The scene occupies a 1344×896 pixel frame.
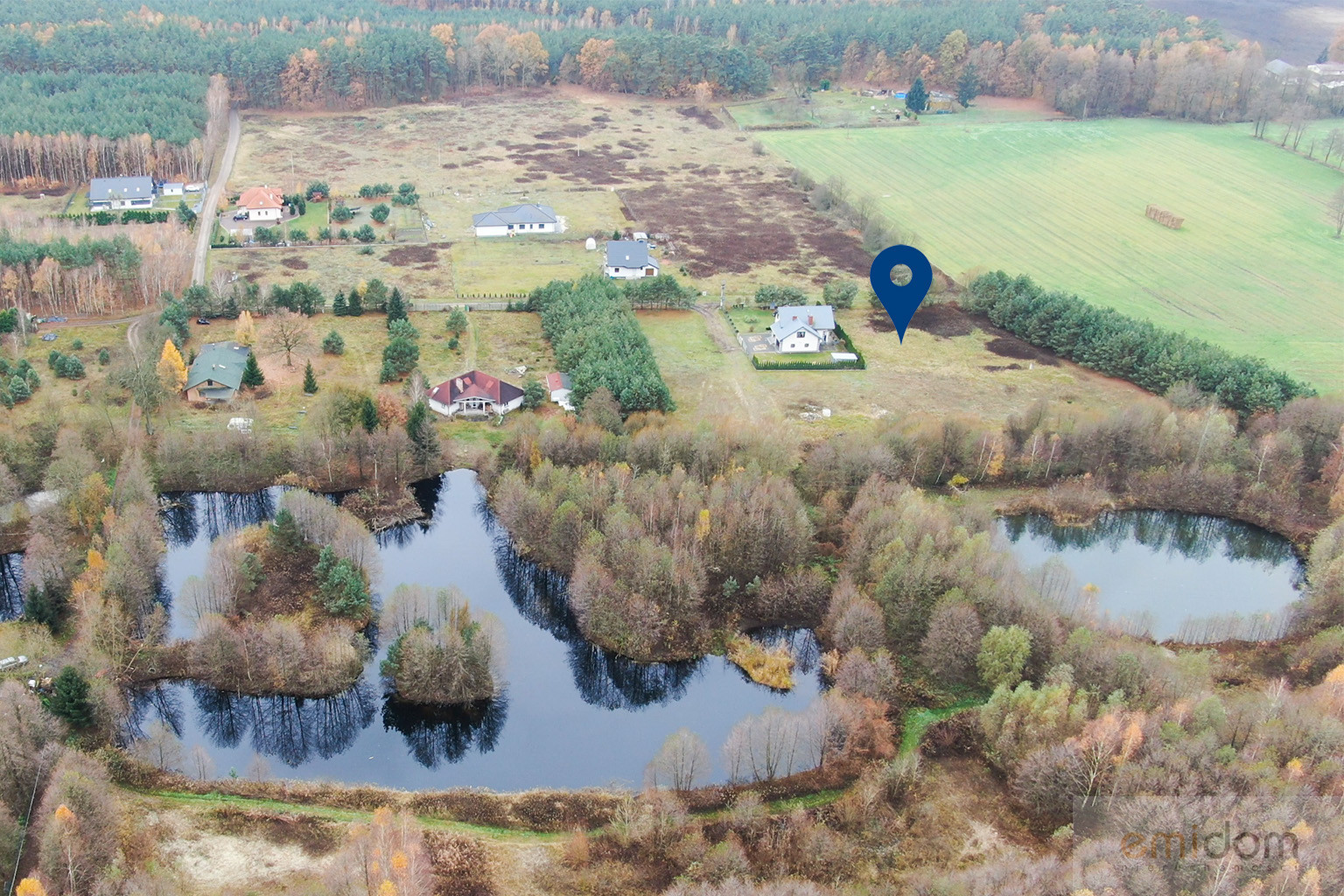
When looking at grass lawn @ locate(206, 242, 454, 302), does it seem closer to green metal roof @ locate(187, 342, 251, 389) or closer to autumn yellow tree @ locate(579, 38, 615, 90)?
green metal roof @ locate(187, 342, 251, 389)

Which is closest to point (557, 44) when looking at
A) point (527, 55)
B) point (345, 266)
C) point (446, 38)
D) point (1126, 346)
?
point (527, 55)

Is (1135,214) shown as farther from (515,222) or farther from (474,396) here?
(474,396)

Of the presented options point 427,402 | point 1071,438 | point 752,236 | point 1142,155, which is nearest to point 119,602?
point 427,402

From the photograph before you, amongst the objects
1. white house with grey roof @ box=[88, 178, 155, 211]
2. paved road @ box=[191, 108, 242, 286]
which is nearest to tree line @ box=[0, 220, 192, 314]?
paved road @ box=[191, 108, 242, 286]

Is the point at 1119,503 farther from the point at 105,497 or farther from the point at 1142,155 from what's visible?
the point at 1142,155

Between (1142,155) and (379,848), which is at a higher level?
(1142,155)

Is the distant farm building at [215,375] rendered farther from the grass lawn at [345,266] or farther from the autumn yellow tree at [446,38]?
the autumn yellow tree at [446,38]
